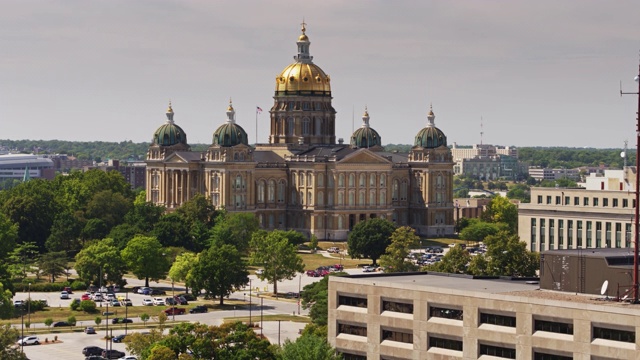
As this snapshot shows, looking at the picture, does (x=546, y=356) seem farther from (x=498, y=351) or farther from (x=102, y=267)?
(x=102, y=267)

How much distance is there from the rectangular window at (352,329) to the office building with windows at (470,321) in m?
0.06

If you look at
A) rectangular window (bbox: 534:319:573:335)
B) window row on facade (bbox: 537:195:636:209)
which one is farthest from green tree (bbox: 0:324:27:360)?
window row on facade (bbox: 537:195:636:209)

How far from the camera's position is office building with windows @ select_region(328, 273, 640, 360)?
284ft

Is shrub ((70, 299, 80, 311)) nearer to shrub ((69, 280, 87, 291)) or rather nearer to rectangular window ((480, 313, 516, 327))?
shrub ((69, 280, 87, 291))

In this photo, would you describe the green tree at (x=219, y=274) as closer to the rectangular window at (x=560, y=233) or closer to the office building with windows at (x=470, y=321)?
the rectangular window at (x=560, y=233)

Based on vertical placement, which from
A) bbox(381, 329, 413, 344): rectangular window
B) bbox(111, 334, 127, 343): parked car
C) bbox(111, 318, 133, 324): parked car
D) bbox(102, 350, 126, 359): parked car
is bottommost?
bbox(102, 350, 126, 359): parked car

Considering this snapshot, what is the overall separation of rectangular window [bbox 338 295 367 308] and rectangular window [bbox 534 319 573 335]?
13150 millimetres

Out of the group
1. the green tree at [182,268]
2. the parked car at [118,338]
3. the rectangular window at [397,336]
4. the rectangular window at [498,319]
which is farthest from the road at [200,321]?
the rectangular window at [498,319]

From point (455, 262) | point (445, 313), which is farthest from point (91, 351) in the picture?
point (445, 313)

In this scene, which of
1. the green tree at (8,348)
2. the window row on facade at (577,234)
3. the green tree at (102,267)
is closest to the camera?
the green tree at (8,348)

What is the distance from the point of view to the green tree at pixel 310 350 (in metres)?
98.6

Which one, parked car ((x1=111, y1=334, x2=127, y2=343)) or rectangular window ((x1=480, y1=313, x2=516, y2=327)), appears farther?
parked car ((x1=111, y1=334, x2=127, y2=343))

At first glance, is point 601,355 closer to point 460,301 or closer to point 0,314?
point 460,301

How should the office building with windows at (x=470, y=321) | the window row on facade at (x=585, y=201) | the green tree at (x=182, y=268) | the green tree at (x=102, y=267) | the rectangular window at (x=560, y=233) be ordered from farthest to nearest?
1. the green tree at (x=102, y=267)
2. the green tree at (x=182, y=268)
3. the rectangular window at (x=560, y=233)
4. the window row on facade at (x=585, y=201)
5. the office building with windows at (x=470, y=321)
